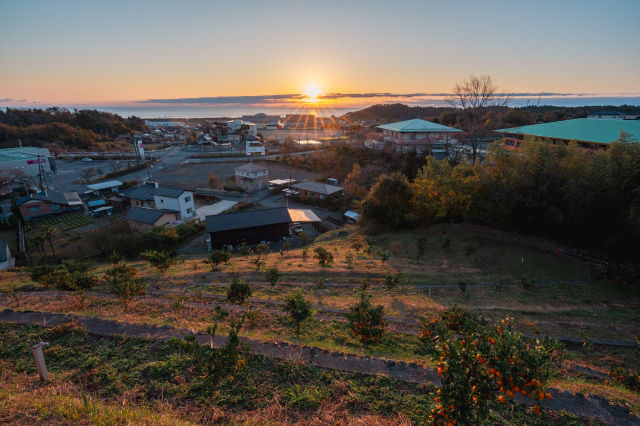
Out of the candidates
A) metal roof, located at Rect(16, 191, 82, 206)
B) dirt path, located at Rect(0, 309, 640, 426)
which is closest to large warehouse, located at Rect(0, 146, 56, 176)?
metal roof, located at Rect(16, 191, 82, 206)

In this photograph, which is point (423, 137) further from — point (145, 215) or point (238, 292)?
point (238, 292)

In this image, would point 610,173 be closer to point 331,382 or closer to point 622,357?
point 622,357

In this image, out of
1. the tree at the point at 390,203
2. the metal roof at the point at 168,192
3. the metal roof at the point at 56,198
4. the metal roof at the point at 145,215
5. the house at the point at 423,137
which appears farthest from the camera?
the house at the point at 423,137

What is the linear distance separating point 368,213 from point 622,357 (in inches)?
551

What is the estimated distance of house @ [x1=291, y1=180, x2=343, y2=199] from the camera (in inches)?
1245

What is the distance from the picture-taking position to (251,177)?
36.4m

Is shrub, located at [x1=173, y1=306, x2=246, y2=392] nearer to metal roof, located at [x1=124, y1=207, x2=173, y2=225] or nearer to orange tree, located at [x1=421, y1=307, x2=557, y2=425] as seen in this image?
orange tree, located at [x1=421, y1=307, x2=557, y2=425]

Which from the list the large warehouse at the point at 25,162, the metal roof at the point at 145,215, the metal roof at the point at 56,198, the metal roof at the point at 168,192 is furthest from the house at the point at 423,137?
the large warehouse at the point at 25,162

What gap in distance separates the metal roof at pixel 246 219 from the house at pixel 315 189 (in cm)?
926

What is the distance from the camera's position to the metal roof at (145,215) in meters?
23.5

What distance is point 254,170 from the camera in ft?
120

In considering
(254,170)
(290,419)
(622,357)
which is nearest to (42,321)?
(290,419)

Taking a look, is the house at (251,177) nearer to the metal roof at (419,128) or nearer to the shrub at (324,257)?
the metal roof at (419,128)

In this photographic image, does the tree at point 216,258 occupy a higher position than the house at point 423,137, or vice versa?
the house at point 423,137
